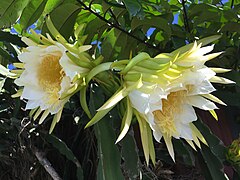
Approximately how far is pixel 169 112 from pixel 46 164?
0.34m

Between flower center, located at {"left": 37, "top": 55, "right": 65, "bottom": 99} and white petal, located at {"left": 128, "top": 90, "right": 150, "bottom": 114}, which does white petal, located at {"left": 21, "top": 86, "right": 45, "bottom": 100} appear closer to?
flower center, located at {"left": 37, "top": 55, "right": 65, "bottom": 99}

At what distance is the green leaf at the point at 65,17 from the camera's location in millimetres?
805

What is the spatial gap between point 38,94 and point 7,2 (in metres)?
0.16

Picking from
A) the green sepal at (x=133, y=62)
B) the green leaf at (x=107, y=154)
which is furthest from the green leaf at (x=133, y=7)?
the green leaf at (x=107, y=154)

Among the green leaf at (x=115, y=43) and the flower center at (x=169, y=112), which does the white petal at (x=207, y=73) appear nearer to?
the flower center at (x=169, y=112)

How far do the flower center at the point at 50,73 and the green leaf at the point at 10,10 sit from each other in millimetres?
92

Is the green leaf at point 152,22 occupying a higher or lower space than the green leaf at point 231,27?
higher

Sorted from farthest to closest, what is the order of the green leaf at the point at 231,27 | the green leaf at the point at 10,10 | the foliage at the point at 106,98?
the green leaf at the point at 231,27
the foliage at the point at 106,98
the green leaf at the point at 10,10

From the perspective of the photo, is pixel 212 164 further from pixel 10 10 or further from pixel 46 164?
pixel 10 10

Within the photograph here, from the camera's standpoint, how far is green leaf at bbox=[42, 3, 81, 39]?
81 centimetres

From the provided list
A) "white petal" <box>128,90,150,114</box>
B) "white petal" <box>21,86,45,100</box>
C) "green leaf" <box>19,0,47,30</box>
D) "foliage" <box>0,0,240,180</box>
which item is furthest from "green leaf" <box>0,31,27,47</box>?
"white petal" <box>128,90,150,114</box>

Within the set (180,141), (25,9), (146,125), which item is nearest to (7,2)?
(25,9)

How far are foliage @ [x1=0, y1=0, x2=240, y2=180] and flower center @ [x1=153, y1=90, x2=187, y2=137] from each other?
0.13 meters

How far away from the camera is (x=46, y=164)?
0.89 meters
